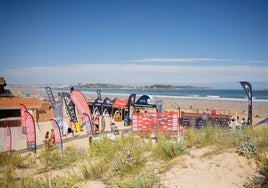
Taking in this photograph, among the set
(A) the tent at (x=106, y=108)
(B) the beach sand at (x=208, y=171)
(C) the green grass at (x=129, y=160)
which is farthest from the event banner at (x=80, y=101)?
(A) the tent at (x=106, y=108)

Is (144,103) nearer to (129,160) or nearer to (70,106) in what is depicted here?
(70,106)

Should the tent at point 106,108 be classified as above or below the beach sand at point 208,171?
below

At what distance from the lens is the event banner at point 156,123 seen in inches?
606

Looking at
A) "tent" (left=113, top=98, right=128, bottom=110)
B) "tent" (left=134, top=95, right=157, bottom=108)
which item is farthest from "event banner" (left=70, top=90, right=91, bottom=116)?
"tent" (left=113, top=98, right=128, bottom=110)

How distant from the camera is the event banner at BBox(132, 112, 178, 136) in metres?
15.4

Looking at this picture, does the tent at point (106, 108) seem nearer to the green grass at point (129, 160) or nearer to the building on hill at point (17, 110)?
the building on hill at point (17, 110)

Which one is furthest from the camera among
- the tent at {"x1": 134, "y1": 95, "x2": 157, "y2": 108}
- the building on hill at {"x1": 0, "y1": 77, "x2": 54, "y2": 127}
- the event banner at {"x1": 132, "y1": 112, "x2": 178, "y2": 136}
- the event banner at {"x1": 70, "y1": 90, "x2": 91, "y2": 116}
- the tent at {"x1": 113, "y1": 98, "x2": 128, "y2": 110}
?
the tent at {"x1": 113, "y1": 98, "x2": 128, "y2": 110}

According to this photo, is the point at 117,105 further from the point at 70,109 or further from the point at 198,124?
the point at 198,124

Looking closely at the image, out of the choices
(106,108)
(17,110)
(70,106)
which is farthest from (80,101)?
(106,108)

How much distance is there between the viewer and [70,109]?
2036 cm

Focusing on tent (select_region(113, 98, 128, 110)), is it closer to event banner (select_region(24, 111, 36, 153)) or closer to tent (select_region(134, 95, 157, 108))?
tent (select_region(134, 95, 157, 108))

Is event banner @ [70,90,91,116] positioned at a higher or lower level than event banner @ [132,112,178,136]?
higher

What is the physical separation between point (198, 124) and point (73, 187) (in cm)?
1281

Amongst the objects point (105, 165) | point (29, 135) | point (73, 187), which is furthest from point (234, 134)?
point (29, 135)
